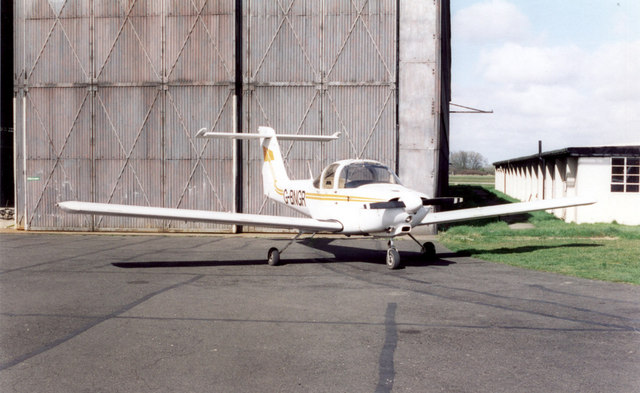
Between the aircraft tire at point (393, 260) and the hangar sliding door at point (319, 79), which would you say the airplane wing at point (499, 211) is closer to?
the aircraft tire at point (393, 260)

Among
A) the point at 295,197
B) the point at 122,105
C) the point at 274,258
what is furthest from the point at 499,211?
the point at 122,105

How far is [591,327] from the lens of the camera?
6570 mm

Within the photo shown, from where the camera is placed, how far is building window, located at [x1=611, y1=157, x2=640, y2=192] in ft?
67.1

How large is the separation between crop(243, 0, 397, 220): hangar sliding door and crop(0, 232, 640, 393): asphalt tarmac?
872 cm

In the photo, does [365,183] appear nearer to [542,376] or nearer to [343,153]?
[542,376]

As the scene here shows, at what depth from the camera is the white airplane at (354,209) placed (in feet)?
35.4

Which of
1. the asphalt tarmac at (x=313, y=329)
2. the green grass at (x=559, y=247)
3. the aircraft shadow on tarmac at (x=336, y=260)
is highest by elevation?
the green grass at (x=559, y=247)

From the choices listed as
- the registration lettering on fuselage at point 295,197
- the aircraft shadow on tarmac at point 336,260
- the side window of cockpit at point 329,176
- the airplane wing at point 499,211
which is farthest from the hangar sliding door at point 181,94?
the side window of cockpit at point 329,176

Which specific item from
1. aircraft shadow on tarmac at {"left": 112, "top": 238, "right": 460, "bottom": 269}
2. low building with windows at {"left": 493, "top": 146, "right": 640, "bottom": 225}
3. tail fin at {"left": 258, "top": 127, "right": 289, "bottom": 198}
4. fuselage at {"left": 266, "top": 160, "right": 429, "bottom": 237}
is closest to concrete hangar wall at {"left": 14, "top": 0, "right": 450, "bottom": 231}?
tail fin at {"left": 258, "top": 127, "right": 289, "bottom": 198}

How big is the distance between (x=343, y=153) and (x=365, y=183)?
27.7 feet

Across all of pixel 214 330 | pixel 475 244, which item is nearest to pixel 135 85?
pixel 475 244

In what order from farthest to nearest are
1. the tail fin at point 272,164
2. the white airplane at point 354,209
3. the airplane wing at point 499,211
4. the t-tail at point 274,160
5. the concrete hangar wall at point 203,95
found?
the concrete hangar wall at point 203,95 → the tail fin at point 272,164 → the t-tail at point 274,160 → the airplane wing at point 499,211 → the white airplane at point 354,209

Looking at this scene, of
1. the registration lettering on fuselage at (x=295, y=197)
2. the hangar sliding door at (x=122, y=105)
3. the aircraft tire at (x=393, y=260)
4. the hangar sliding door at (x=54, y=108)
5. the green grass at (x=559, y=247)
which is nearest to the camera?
the green grass at (x=559, y=247)

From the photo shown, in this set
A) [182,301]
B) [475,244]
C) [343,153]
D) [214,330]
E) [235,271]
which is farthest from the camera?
[343,153]
